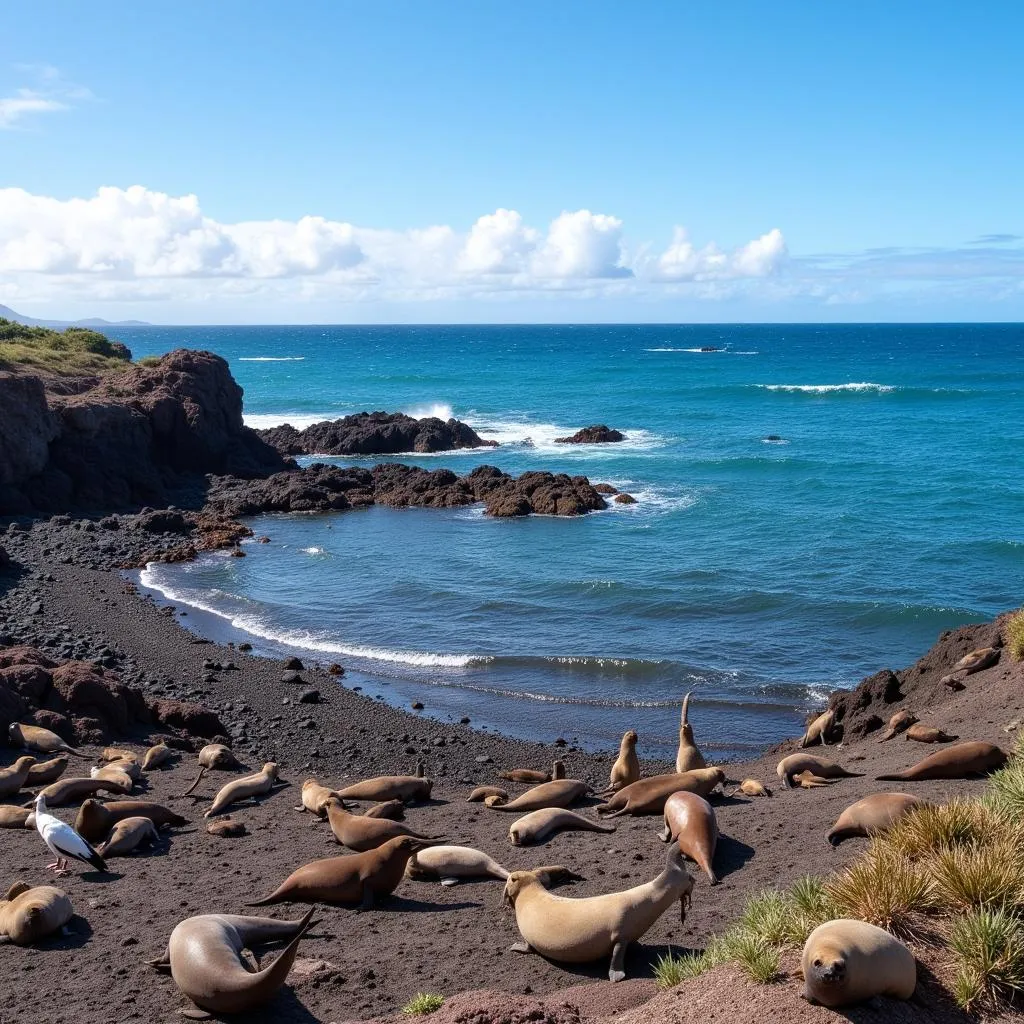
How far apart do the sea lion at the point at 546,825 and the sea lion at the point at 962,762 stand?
363 cm

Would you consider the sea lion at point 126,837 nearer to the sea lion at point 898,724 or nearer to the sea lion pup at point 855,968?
the sea lion pup at point 855,968

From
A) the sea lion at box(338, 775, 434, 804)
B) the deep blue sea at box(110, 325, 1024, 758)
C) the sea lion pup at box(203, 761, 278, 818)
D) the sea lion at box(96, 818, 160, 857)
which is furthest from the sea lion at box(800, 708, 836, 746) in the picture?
the sea lion at box(96, 818, 160, 857)

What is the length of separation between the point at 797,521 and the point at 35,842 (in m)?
31.2

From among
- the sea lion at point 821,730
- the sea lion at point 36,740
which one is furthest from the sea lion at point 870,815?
the sea lion at point 36,740

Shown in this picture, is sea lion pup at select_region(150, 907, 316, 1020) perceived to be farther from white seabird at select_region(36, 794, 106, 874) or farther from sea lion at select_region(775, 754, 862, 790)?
sea lion at select_region(775, 754, 862, 790)

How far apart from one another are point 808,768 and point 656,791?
103 inches

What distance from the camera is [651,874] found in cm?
991

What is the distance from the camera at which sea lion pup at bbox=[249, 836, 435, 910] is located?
9.56 metres

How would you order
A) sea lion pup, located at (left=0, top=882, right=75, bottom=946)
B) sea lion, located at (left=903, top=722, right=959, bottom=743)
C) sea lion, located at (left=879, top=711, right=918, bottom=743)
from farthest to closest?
sea lion, located at (left=879, top=711, right=918, bottom=743), sea lion, located at (left=903, top=722, right=959, bottom=743), sea lion pup, located at (left=0, top=882, right=75, bottom=946)

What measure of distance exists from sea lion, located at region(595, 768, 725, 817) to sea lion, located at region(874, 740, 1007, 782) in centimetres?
234

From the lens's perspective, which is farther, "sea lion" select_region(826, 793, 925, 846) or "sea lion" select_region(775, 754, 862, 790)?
"sea lion" select_region(775, 754, 862, 790)

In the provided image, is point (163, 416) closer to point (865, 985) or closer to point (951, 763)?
point (951, 763)

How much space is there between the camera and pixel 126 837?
11125 mm

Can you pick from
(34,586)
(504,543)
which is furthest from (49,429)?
(504,543)
